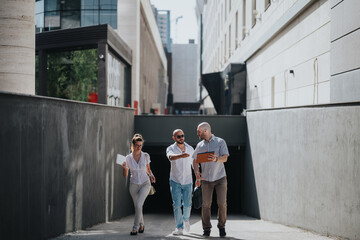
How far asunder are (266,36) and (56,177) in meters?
12.2

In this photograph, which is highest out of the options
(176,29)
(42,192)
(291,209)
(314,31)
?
(176,29)

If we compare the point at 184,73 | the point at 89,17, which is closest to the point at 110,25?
the point at 89,17

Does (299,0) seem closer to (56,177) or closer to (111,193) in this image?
(111,193)

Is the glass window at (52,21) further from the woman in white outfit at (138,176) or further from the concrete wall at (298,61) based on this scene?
the woman in white outfit at (138,176)

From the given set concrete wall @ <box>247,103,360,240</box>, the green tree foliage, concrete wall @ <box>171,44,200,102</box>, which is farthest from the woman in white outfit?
concrete wall @ <box>171,44,200,102</box>

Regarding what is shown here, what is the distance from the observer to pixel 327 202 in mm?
8398

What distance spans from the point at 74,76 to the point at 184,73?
92963 mm

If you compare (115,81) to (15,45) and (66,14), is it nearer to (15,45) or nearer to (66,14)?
(66,14)

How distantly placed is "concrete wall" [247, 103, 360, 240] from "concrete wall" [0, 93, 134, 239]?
4.32 meters

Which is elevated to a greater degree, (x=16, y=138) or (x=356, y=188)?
(x=16, y=138)

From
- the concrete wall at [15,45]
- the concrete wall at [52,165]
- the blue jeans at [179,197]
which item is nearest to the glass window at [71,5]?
the concrete wall at [15,45]

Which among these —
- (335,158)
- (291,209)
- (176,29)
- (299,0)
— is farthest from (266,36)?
(176,29)

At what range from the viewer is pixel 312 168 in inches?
368

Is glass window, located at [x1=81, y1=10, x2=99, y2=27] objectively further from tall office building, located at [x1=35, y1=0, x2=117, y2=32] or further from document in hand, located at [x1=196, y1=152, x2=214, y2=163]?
document in hand, located at [x1=196, y1=152, x2=214, y2=163]
